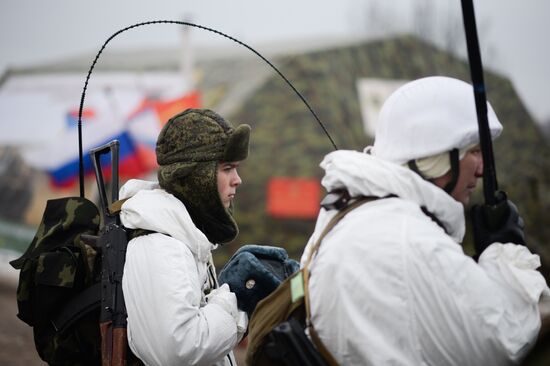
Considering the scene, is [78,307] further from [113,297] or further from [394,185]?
[394,185]

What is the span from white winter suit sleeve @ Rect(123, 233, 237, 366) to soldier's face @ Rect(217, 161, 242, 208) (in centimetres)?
37

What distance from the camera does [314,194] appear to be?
10.6m

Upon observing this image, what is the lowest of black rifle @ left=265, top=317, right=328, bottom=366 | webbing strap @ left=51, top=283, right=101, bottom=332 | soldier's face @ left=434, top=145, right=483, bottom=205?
webbing strap @ left=51, top=283, right=101, bottom=332

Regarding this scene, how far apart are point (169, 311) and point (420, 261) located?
0.96 metres

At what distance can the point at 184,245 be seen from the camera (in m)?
2.67

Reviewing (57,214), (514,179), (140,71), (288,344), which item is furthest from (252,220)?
(288,344)

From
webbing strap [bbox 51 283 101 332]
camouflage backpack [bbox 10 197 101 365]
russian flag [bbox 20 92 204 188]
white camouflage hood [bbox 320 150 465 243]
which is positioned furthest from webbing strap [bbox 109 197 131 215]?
russian flag [bbox 20 92 204 188]

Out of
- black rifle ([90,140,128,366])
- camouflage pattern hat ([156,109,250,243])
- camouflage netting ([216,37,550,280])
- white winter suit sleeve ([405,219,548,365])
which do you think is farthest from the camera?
camouflage netting ([216,37,550,280])

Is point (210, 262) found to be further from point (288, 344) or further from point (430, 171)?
point (430, 171)

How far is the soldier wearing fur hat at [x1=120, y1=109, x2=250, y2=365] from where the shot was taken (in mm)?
2477

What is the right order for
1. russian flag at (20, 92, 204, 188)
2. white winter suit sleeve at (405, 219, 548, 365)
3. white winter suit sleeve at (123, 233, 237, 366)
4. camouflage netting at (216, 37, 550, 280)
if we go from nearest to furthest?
white winter suit sleeve at (405, 219, 548, 365) < white winter suit sleeve at (123, 233, 237, 366) < camouflage netting at (216, 37, 550, 280) < russian flag at (20, 92, 204, 188)

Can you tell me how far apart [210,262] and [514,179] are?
460 inches

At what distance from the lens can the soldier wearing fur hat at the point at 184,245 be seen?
8.13 ft

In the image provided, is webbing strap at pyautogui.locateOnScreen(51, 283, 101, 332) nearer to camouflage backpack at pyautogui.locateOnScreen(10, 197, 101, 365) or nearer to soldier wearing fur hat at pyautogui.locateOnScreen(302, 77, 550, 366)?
camouflage backpack at pyautogui.locateOnScreen(10, 197, 101, 365)
